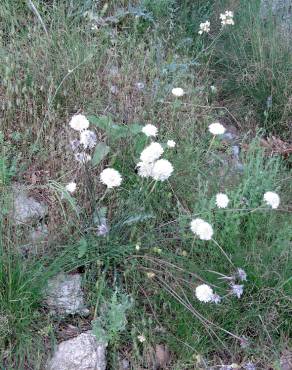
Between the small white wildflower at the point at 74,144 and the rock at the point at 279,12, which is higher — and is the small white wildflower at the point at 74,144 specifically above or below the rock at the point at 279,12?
below

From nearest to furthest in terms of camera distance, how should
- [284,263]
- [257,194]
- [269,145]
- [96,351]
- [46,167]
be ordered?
[96,351]
[284,263]
[257,194]
[46,167]
[269,145]

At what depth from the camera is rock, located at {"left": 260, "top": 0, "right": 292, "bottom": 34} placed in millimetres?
3457

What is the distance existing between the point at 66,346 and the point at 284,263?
3.19 feet

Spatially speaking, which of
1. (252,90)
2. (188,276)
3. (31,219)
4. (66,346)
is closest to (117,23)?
(252,90)

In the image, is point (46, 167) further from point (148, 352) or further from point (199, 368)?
point (199, 368)

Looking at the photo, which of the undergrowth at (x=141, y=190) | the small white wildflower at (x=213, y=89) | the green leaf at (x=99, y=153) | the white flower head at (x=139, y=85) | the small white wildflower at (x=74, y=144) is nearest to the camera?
the undergrowth at (x=141, y=190)

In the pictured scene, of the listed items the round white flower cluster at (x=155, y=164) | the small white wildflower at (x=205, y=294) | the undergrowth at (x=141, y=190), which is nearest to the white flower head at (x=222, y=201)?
the undergrowth at (x=141, y=190)

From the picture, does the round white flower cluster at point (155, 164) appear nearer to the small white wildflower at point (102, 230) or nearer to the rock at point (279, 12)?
the small white wildflower at point (102, 230)

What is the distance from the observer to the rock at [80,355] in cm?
171

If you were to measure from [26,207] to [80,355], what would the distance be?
766 mm

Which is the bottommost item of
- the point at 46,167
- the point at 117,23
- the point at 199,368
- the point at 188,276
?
the point at 199,368

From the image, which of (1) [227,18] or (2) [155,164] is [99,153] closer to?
(2) [155,164]

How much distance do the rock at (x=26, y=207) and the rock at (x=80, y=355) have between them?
23.4 inches

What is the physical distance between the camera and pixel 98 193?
2236 mm
